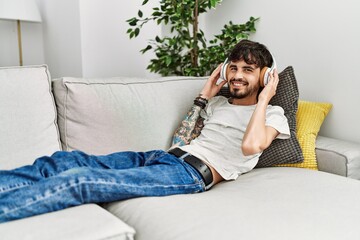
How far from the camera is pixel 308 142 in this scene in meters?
1.70

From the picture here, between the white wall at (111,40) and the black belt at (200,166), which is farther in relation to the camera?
the white wall at (111,40)

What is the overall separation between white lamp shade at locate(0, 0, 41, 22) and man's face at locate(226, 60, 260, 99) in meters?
1.87

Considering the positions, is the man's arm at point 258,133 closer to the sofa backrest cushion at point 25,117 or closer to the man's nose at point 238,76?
the man's nose at point 238,76

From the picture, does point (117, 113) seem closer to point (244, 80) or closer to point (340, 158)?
point (244, 80)

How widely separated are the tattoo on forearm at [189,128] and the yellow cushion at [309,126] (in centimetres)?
39

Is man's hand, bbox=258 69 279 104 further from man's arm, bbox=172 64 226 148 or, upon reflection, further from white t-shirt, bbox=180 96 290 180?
man's arm, bbox=172 64 226 148

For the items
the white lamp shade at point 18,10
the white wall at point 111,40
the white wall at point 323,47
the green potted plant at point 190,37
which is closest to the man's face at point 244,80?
the white wall at point 323,47

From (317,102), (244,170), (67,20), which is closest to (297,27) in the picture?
(317,102)

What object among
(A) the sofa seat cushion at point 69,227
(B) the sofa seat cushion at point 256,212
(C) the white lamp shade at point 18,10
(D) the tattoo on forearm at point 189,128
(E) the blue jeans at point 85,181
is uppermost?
(C) the white lamp shade at point 18,10

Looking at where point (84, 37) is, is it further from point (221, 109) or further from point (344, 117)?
point (344, 117)

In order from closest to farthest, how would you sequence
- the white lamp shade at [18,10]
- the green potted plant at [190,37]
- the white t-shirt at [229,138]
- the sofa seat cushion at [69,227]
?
the sofa seat cushion at [69,227], the white t-shirt at [229,138], the green potted plant at [190,37], the white lamp shade at [18,10]

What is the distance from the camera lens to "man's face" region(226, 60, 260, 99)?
1.63 m

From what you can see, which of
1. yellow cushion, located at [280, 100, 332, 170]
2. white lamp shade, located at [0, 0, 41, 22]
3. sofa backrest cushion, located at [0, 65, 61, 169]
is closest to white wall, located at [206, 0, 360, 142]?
yellow cushion, located at [280, 100, 332, 170]

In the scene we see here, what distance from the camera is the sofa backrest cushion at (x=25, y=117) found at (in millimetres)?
1408
